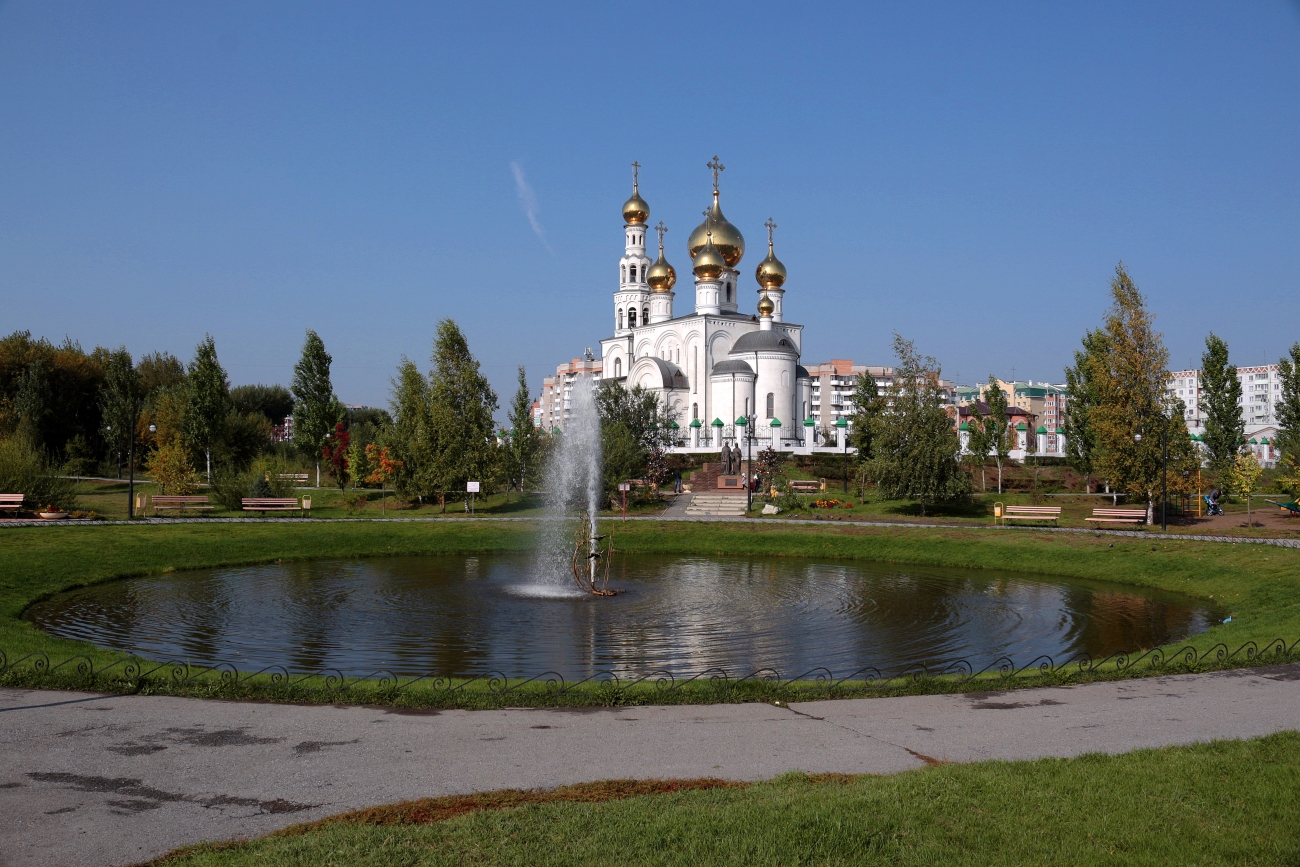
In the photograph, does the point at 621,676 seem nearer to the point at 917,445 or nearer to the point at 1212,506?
the point at 917,445

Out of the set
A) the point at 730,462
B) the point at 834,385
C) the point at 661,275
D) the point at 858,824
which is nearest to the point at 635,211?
the point at 661,275

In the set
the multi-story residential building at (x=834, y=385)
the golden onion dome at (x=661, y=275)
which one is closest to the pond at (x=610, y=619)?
the golden onion dome at (x=661, y=275)

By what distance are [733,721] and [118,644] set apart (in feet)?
32.8

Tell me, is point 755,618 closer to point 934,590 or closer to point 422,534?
point 934,590

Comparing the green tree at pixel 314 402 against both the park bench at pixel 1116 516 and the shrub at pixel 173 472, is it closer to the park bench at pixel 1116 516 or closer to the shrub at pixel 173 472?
the shrub at pixel 173 472

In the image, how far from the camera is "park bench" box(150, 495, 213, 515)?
1305 inches

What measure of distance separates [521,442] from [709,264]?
2739 centimetres

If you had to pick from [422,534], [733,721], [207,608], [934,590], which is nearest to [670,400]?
[422,534]

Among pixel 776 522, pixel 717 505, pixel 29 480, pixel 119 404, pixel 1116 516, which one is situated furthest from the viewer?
pixel 119 404

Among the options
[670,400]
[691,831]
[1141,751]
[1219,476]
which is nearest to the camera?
[691,831]

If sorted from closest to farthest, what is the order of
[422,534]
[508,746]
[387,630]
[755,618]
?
1. [508,746]
2. [387,630]
3. [755,618]
4. [422,534]

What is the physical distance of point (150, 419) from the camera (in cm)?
4978

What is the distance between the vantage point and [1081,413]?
155ft

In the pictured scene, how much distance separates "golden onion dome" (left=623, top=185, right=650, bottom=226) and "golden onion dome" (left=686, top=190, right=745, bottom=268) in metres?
4.29
